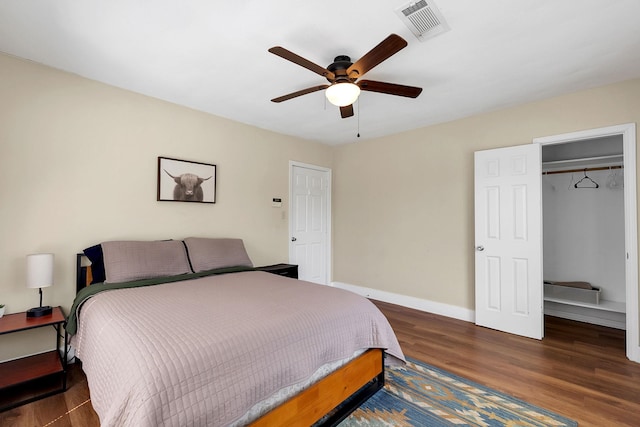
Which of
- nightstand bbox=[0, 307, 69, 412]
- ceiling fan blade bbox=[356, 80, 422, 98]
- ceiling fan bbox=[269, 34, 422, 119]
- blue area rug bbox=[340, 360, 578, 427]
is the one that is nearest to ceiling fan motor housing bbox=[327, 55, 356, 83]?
ceiling fan bbox=[269, 34, 422, 119]

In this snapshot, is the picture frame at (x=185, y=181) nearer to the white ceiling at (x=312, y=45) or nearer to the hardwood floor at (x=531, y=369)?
the white ceiling at (x=312, y=45)

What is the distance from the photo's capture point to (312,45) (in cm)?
213

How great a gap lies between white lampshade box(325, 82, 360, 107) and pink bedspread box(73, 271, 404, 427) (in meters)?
1.44

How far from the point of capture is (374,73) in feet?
8.32

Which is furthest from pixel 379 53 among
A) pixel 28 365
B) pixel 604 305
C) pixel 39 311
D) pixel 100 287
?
pixel 604 305

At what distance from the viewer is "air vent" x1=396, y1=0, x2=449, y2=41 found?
1740 millimetres

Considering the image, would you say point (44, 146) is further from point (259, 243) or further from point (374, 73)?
point (374, 73)

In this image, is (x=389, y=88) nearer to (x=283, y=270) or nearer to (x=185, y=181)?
(x=185, y=181)

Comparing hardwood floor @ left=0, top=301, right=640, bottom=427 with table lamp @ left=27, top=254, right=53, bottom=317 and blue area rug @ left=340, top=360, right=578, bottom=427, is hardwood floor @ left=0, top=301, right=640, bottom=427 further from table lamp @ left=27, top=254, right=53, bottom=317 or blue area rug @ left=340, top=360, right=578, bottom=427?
table lamp @ left=27, top=254, right=53, bottom=317

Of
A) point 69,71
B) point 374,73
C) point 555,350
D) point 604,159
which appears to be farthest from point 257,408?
point 604,159

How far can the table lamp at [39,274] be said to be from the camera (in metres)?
2.18

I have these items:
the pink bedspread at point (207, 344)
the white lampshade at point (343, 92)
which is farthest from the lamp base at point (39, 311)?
the white lampshade at point (343, 92)

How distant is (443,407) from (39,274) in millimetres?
3032

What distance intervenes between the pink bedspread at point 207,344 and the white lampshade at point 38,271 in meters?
0.44
